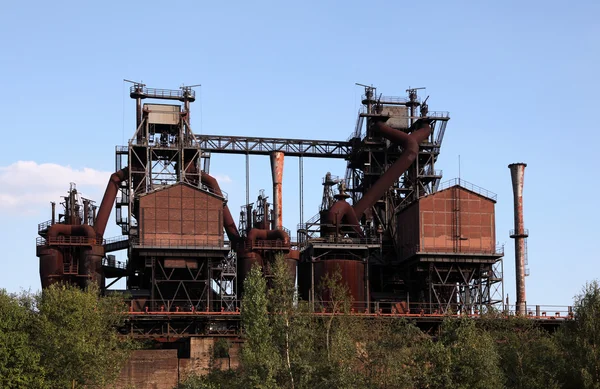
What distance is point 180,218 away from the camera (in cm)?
9412

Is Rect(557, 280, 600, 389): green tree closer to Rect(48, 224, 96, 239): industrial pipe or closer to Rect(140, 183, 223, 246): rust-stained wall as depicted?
Rect(140, 183, 223, 246): rust-stained wall

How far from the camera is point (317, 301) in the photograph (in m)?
92.0

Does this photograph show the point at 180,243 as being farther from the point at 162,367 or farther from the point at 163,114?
the point at 163,114

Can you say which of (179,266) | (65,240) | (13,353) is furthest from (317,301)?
(13,353)

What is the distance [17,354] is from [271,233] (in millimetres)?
33144

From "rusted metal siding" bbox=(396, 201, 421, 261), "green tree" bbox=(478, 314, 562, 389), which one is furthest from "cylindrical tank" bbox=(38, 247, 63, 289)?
"green tree" bbox=(478, 314, 562, 389)

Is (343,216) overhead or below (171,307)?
overhead

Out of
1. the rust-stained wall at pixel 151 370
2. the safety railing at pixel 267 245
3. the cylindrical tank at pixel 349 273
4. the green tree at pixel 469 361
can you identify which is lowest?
the rust-stained wall at pixel 151 370

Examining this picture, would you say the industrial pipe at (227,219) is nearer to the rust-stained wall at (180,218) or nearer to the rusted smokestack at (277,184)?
the rusted smokestack at (277,184)

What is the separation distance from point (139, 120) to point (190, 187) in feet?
38.2

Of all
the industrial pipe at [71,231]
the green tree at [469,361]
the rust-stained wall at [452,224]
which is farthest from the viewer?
the rust-stained wall at [452,224]

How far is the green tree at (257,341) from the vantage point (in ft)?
205

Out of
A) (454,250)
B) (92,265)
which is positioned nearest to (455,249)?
(454,250)

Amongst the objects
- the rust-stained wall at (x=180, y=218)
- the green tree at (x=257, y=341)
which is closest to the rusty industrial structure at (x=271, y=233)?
the rust-stained wall at (x=180, y=218)
